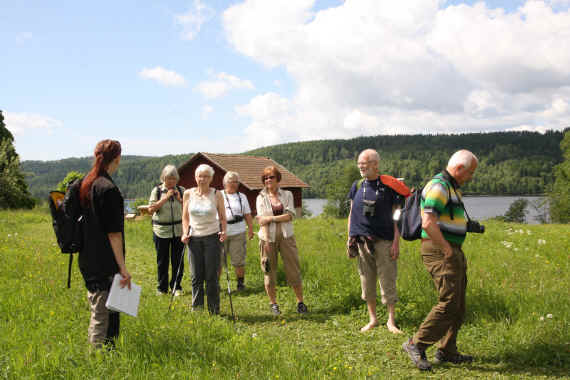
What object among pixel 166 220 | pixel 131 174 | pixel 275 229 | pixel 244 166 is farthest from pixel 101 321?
pixel 131 174

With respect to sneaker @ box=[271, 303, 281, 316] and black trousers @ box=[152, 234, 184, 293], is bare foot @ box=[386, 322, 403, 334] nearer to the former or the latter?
sneaker @ box=[271, 303, 281, 316]

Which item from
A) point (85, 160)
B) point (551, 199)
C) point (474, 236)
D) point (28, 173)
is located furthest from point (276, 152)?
point (474, 236)

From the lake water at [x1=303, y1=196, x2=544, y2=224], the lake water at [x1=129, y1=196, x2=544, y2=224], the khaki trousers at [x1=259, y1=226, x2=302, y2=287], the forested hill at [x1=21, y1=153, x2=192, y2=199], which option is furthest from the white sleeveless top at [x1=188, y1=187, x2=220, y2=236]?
the forested hill at [x1=21, y1=153, x2=192, y2=199]

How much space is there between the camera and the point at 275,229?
19.1 ft

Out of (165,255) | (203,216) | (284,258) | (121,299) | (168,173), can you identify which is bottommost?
(165,255)

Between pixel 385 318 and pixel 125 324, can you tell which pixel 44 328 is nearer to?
pixel 125 324

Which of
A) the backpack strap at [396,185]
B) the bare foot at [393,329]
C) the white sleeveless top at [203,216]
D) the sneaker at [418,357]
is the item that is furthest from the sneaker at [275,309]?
the backpack strap at [396,185]

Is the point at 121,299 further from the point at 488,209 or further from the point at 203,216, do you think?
the point at 488,209

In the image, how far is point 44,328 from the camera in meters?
4.05

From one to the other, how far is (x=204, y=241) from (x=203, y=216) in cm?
35

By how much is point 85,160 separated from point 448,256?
8093 inches

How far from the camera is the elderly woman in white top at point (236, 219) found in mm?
7223

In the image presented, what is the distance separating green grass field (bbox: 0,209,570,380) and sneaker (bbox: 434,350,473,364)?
0.09 meters

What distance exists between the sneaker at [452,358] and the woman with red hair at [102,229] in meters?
3.12
